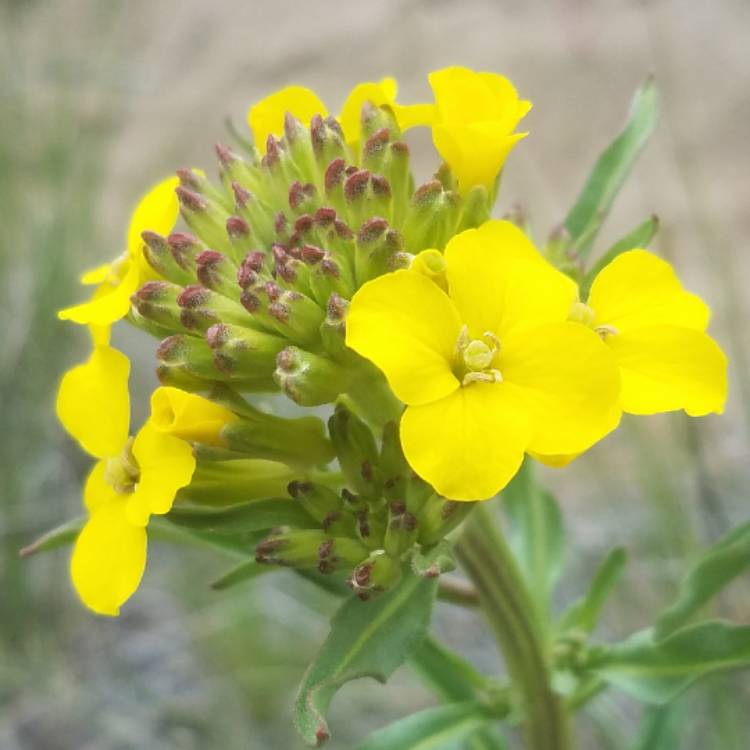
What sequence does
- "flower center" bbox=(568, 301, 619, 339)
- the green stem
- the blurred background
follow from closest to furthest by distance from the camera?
"flower center" bbox=(568, 301, 619, 339), the green stem, the blurred background

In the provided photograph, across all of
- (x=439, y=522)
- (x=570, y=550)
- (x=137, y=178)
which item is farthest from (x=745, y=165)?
(x=439, y=522)

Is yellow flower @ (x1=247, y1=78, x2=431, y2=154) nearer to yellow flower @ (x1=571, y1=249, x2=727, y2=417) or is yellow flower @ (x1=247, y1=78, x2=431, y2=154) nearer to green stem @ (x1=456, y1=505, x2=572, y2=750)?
yellow flower @ (x1=571, y1=249, x2=727, y2=417)

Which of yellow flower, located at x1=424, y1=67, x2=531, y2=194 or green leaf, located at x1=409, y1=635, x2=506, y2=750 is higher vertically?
yellow flower, located at x1=424, y1=67, x2=531, y2=194

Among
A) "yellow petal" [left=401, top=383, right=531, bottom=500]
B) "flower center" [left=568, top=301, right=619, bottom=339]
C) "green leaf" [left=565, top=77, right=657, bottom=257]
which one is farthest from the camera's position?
"green leaf" [left=565, top=77, right=657, bottom=257]

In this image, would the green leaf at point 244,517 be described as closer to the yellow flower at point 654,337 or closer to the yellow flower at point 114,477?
the yellow flower at point 114,477

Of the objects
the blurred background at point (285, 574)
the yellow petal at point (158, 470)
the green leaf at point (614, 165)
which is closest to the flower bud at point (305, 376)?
the yellow petal at point (158, 470)

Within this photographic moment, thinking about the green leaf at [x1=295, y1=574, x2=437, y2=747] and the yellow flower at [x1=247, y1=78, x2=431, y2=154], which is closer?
the green leaf at [x1=295, y1=574, x2=437, y2=747]

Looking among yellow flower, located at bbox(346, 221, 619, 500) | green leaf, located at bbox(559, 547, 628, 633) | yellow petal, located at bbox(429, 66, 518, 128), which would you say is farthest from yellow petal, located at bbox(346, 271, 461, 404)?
green leaf, located at bbox(559, 547, 628, 633)
